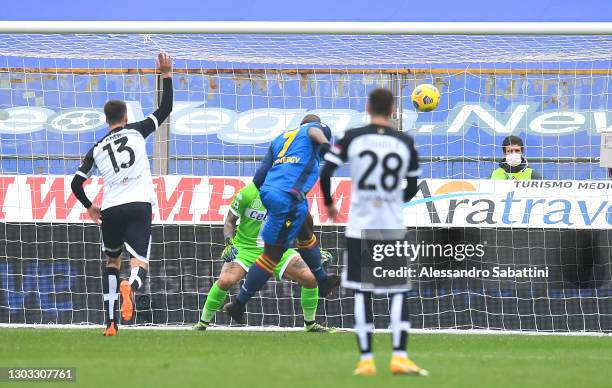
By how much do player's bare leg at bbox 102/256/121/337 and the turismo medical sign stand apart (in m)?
2.31

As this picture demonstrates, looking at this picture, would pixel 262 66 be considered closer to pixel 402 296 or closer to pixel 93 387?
pixel 402 296

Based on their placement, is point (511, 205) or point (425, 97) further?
point (511, 205)

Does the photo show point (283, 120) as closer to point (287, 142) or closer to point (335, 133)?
point (335, 133)

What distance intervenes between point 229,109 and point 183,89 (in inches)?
24.0

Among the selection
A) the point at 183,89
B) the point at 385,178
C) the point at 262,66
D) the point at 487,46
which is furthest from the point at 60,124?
the point at 385,178

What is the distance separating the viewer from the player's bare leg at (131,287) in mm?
9953

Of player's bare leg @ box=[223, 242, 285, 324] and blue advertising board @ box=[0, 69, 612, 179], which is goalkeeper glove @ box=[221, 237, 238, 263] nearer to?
player's bare leg @ box=[223, 242, 285, 324]

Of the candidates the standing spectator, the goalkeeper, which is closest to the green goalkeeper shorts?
the goalkeeper

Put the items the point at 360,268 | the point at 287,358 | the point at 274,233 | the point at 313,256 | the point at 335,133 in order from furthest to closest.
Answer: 1. the point at 335,133
2. the point at 313,256
3. the point at 274,233
4. the point at 287,358
5. the point at 360,268

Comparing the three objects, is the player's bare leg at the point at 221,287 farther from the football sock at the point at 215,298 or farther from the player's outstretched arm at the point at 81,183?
the player's outstretched arm at the point at 81,183

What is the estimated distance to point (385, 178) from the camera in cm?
752

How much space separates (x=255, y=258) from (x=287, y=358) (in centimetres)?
366

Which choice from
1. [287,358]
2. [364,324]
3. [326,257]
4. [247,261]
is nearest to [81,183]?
[247,261]

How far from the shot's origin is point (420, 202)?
13.0 meters
